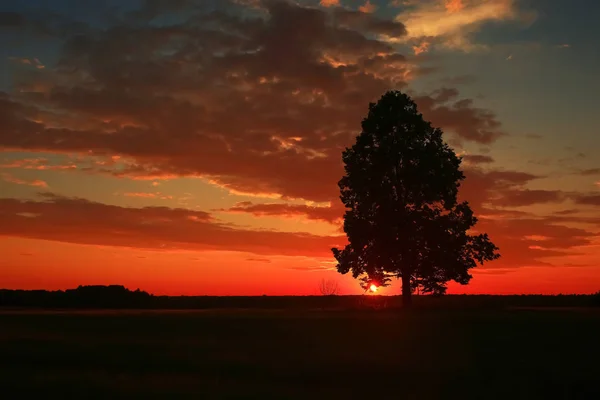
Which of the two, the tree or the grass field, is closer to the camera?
the grass field

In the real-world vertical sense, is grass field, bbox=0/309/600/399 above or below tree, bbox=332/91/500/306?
below

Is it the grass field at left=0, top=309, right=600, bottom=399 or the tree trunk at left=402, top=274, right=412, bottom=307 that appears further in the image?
the tree trunk at left=402, top=274, right=412, bottom=307

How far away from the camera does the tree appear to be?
173ft

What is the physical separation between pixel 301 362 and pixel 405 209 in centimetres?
3523

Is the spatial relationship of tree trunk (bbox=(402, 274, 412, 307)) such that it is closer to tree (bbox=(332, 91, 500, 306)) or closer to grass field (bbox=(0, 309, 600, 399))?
tree (bbox=(332, 91, 500, 306))

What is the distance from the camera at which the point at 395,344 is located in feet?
79.8

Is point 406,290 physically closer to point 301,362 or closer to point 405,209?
point 405,209

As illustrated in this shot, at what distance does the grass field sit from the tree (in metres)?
21.2

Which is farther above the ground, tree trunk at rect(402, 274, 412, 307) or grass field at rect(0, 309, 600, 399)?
tree trunk at rect(402, 274, 412, 307)

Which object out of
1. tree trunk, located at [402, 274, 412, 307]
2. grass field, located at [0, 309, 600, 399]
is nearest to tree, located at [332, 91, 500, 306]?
tree trunk, located at [402, 274, 412, 307]

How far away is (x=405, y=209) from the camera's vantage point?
53.4m

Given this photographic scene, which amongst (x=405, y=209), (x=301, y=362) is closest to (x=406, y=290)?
(x=405, y=209)

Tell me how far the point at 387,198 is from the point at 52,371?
38900 millimetres

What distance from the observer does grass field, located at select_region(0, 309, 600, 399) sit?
1509cm
